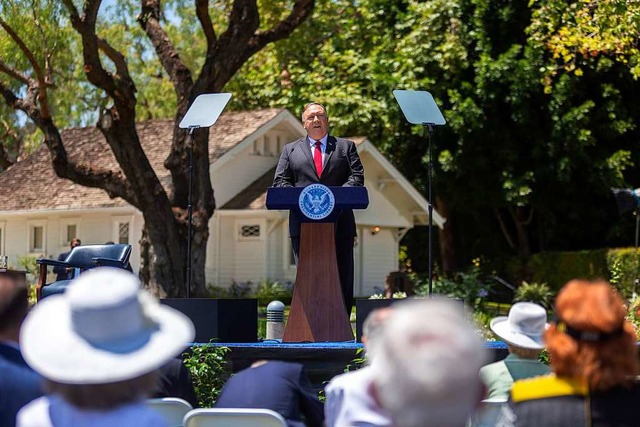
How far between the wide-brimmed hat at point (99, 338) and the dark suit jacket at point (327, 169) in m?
7.19

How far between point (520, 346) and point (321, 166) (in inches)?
226

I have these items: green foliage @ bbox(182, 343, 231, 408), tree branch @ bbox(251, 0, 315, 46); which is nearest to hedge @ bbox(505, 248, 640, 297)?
tree branch @ bbox(251, 0, 315, 46)

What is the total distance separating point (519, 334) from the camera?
4938 mm

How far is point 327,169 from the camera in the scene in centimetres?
1046

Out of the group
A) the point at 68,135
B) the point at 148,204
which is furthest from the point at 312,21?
the point at 148,204

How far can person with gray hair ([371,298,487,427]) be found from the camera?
271cm

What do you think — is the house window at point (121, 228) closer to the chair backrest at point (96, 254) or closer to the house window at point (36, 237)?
the house window at point (36, 237)

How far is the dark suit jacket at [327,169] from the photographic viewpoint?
1046cm

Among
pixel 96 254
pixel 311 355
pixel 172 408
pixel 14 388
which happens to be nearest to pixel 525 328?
pixel 172 408

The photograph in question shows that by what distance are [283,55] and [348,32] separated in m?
2.38

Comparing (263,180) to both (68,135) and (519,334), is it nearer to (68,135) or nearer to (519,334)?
(68,135)

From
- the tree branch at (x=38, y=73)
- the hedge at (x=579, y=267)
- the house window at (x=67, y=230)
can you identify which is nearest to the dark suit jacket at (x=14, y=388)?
the tree branch at (x=38, y=73)

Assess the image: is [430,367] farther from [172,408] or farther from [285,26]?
[285,26]

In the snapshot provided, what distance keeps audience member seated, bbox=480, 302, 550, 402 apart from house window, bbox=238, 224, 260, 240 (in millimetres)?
27726
